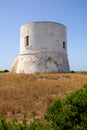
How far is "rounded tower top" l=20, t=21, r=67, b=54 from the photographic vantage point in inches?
942

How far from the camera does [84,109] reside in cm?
467

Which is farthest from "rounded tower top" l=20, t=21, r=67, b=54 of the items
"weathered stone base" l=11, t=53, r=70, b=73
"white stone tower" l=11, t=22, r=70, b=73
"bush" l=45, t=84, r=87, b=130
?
"bush" l=45, t=84, r=87, b=130

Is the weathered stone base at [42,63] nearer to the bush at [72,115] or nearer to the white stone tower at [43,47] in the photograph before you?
the white stone tower at [43,47]

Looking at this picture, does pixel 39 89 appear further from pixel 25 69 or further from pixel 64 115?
pixel 25 69

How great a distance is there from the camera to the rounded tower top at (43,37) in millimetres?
23922

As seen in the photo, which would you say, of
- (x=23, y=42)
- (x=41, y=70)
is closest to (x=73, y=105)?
(x=41, y=70)

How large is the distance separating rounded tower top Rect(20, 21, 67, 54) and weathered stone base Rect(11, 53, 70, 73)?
21.2 inches

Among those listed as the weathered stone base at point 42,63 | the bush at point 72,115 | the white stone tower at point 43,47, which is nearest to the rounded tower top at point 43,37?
the white stone tower at point 43,47

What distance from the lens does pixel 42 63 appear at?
24.0 metres

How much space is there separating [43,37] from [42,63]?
9.14 ft

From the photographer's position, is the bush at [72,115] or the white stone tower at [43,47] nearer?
the bush at [72,115]

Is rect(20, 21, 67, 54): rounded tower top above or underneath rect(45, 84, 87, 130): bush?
above

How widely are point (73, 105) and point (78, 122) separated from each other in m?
0.39

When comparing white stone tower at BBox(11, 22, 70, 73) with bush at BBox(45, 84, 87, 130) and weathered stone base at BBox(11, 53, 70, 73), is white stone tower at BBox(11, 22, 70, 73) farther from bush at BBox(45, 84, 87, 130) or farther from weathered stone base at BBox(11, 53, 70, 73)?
bush at BBox(45, 84, 87, 130)
